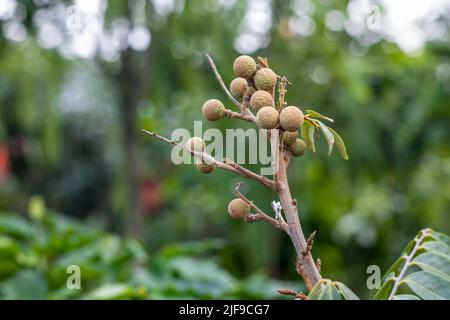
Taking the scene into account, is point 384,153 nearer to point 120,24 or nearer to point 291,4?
point 291,4

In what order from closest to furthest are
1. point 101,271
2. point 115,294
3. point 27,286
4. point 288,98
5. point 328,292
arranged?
point 328,292, point 115,294, point 27,286, point 101,271, point 288,98

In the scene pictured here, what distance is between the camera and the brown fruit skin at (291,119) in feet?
1.83

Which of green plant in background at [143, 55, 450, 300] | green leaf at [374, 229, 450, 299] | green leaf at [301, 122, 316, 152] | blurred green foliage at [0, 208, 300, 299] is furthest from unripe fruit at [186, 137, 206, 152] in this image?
blurred green foliage at [0, 208, 300, 299]

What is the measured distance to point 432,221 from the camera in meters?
3.42

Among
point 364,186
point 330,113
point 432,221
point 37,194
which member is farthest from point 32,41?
point 37,194

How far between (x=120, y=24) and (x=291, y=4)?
733 mm

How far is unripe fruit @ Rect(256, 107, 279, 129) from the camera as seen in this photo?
558mm

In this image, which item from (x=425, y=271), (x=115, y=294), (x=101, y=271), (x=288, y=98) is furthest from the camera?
(x=288, y=98)

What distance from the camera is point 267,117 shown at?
0.56 meters

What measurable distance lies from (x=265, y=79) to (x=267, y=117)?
44mm

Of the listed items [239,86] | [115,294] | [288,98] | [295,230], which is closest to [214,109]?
[239,86]

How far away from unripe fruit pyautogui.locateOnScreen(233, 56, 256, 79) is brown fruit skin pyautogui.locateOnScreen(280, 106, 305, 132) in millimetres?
60

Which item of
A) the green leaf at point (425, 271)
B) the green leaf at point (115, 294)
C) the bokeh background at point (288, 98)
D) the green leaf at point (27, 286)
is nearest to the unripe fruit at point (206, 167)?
the green leaf at point (425, 271)

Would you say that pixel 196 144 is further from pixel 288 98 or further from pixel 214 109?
pixel 288 98
